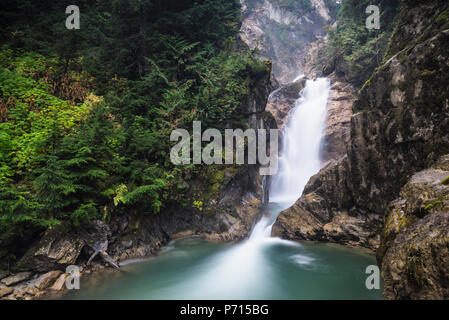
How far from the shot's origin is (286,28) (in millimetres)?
48688

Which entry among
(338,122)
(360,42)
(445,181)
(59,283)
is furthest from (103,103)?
(360,42)

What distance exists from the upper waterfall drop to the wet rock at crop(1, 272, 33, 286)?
50.1 feet

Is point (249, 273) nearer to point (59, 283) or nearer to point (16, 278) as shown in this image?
point (59, 283)

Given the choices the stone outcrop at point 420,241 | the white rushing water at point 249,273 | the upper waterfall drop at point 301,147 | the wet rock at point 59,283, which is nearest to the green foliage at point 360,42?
the upper waterfall drop at point 301,147

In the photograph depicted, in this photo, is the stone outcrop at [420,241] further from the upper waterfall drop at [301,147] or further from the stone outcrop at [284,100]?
the stone outcrop at [284,100]

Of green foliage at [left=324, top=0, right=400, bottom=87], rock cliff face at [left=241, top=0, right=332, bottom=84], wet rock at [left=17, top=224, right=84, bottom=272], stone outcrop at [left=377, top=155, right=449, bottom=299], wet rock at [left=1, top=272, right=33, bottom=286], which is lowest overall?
wet rock at [left=1, top=272, right=33, bottom=286]

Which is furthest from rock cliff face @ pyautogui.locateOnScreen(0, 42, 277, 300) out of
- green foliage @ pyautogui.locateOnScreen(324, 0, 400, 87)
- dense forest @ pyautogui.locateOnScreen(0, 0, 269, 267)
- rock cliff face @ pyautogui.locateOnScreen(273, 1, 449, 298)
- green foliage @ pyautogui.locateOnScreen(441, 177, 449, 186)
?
green foliage @ pyautogui.locateOnScreen(324, 0, 400, 87)

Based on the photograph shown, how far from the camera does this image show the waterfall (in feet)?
62.3

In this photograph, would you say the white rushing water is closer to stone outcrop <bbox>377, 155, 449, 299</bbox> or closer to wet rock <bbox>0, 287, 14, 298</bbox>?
wet rock <bbox>0, 287, 14, 298</bbox>

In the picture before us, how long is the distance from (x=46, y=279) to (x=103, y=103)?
545cm

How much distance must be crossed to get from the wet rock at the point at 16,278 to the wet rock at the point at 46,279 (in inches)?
10.3

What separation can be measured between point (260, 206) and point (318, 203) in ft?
13.1

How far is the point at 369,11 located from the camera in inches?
765

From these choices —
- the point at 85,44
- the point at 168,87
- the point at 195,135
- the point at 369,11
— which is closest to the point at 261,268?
the point at 195,135
